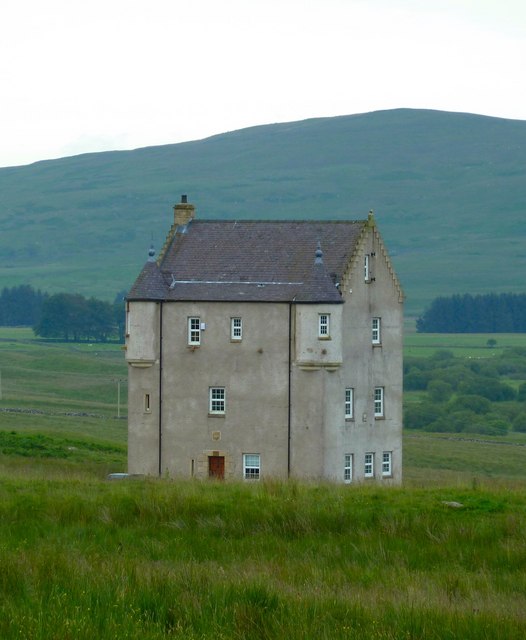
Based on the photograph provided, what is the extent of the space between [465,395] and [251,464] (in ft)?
300

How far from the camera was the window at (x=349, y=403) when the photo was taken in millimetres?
60469

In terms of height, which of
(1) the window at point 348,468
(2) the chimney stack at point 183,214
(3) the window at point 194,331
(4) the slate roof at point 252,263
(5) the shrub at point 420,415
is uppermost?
(2) the chimney stack at point 183,214

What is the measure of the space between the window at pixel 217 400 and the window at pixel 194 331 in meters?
2.09

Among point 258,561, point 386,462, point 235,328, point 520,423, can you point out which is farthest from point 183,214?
point 520,423

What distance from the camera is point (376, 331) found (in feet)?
205

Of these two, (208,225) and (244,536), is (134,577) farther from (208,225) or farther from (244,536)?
(208,225)

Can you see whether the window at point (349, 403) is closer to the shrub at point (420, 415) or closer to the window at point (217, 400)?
the window at point (217, 400)

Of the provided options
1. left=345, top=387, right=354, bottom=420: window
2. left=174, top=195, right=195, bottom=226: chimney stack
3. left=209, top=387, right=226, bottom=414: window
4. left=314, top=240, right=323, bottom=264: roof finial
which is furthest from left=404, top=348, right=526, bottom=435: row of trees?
left=314, top=240, right=323, bottom=264: roof finial

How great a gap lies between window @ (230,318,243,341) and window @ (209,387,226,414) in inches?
89.5

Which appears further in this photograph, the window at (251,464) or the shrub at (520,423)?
the shrub at (520,423)

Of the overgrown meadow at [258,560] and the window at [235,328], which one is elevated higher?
the window at [235,328]

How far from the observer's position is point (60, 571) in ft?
73.6

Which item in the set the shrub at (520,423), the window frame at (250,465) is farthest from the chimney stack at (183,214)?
the shrub at (520,423)

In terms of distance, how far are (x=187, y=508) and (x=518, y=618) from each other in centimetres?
1109
